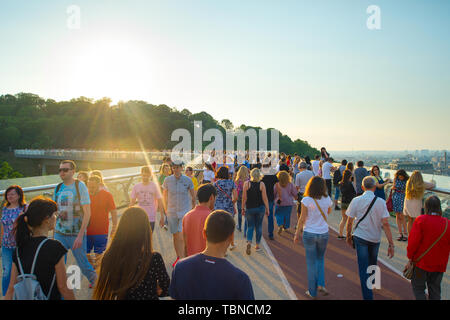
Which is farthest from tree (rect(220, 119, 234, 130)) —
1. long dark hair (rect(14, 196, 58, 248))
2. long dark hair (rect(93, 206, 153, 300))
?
long dark hair (rect(93, 206, 153, 300))

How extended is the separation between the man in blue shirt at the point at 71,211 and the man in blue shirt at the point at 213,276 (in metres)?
2.91

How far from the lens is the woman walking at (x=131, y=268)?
2295mm

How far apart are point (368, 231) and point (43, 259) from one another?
13.8 feet

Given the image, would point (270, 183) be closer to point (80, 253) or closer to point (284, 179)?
point (284, 179)

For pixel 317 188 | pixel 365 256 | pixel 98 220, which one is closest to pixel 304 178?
pixel 317 188

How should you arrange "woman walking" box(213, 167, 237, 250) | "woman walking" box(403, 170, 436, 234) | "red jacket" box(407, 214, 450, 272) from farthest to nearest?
"woman walking" box(213, 167, 237, 250)
"woman walking" box(403, 170, 436, 234)
"red jacket" box(407, 214, 450, 272)

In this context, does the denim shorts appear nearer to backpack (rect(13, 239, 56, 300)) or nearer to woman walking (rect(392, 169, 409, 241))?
backpack (rect(13, 239, 56, 300))

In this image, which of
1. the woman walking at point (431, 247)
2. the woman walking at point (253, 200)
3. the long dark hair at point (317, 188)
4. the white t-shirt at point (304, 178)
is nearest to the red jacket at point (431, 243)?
the woman walking at point (431, 247)

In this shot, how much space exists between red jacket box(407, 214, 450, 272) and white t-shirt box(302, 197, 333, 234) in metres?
1.20

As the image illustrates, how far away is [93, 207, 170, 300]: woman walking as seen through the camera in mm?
2295

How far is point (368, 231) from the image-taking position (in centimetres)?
443

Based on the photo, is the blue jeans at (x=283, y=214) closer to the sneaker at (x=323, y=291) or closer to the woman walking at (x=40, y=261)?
the sneaker at (x=323, y=291)
